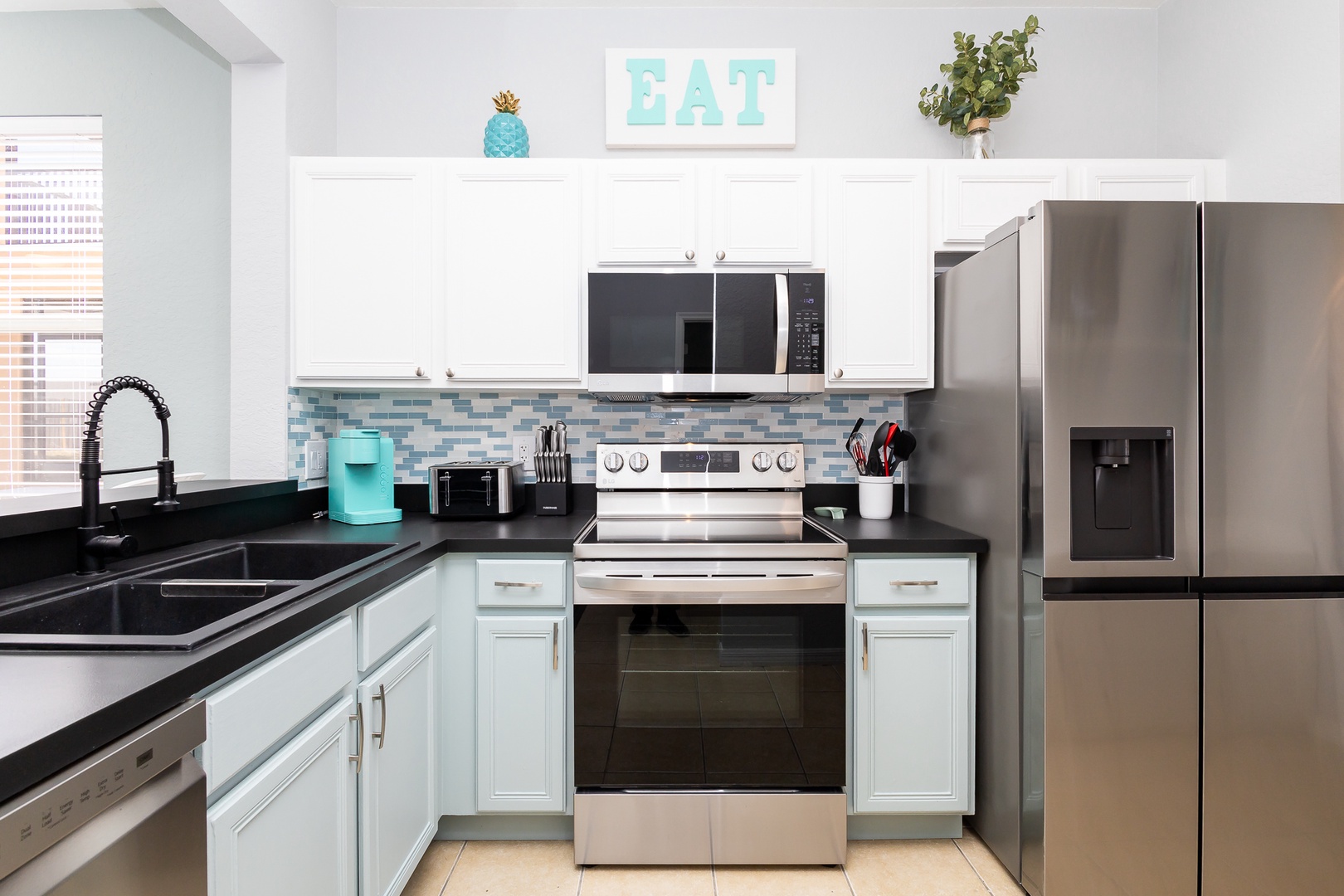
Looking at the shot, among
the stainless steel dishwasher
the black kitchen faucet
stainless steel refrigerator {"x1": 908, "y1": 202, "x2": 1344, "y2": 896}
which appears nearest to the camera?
the stainless steel dishwasher

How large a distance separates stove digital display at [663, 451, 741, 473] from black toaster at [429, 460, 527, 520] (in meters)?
0.55

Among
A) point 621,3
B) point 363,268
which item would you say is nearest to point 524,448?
point 363,268

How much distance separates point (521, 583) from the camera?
6.34 ft

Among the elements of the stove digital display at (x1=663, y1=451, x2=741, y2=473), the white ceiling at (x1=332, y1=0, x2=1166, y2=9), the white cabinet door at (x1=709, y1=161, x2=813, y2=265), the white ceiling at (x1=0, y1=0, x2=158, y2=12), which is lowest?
the stove digital display at (x1=663, y1=451, x2=741, y2=473)

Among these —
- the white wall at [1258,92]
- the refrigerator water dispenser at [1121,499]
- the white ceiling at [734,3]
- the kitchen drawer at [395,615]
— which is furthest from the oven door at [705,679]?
the white ceiling at [734,3]

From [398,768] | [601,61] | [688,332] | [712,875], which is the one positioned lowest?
[712,875]

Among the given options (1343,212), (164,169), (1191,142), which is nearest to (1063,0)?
(1191,142)

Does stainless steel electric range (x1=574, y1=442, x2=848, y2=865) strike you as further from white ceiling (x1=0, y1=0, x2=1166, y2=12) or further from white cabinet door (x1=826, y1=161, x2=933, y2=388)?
white ceiling (x1=0, y1=0, x2=1166, y2=12)

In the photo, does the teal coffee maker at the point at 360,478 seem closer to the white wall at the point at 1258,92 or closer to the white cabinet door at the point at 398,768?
the white cabinet door at the point at 398,768

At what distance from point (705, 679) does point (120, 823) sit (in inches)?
52.9

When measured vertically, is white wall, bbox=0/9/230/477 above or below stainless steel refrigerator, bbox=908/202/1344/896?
above

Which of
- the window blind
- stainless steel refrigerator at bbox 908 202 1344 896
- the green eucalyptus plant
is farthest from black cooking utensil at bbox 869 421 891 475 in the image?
the window blind

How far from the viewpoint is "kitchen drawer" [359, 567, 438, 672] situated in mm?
1449

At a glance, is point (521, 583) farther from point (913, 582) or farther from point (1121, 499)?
point (1121, 499)
